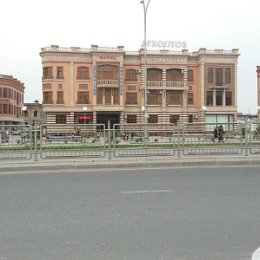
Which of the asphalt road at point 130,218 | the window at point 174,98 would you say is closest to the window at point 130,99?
the window at point 174,98

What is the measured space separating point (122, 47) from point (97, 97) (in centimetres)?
984

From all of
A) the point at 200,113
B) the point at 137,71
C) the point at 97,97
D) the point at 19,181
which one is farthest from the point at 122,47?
the point at 19,181

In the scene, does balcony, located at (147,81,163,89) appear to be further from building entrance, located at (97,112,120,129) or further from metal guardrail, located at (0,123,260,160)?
metal guardrail, located at (0,123,260,160)

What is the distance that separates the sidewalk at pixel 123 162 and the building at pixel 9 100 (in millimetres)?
80992

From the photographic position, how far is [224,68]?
70.8 m

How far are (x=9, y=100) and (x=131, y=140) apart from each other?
83.0 metres

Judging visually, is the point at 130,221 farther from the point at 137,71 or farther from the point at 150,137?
the point at 137,71

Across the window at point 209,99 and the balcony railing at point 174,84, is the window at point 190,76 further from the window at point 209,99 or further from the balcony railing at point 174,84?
the window at point 209,99

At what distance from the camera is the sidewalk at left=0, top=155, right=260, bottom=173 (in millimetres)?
13273

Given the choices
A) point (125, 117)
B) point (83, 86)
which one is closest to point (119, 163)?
point (125, 117)

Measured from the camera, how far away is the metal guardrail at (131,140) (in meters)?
14.6

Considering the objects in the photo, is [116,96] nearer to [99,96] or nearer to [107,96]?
[107,96]

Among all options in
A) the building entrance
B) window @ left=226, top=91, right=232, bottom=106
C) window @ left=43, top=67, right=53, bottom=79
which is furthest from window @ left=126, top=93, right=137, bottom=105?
window @ left=226, top=91, right=232, bottom=106

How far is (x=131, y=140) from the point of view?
50.3ft
